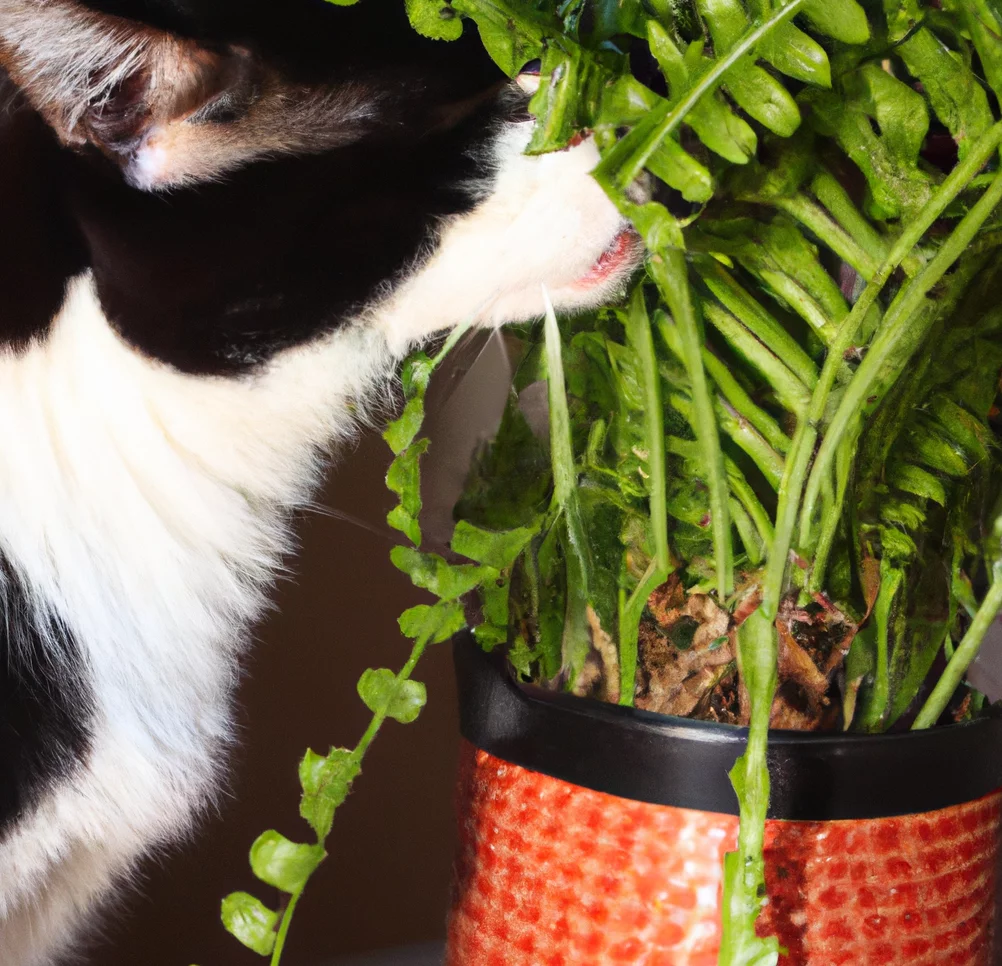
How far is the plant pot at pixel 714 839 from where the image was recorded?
17.8 inches

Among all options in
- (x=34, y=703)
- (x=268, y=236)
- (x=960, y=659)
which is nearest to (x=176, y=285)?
(x=268, y=236)

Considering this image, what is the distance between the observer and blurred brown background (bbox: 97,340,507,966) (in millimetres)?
903

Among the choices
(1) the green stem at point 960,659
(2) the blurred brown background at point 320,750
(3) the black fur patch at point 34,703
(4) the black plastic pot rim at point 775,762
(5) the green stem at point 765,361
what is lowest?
(2) the blurred brown background at point 320,750

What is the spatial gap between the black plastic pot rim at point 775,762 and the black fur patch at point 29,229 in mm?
394

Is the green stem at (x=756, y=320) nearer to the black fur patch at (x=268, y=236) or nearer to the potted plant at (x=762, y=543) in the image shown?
the potted plant at (x=762, y=543)

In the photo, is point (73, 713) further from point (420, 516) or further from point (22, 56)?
point (22, 56)

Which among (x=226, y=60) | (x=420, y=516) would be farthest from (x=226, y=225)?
(x=420, y=516)

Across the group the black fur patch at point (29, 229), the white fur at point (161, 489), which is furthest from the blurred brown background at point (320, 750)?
the black fur patch at point (29, 229)

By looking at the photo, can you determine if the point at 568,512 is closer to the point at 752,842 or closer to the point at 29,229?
the point at 752,842

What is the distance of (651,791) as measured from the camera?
18.3 inches

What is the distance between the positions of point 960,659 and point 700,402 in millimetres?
208

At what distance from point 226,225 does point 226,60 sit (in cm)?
10

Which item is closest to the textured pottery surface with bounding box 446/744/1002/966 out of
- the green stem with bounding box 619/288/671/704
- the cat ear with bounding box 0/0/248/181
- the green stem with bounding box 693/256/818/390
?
the green stem with bounding box 619/288/671/704

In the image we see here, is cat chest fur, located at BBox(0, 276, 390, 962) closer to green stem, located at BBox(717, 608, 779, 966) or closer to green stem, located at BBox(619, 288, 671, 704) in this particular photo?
green stem, located at BBox(619, 288, 671, 704)
